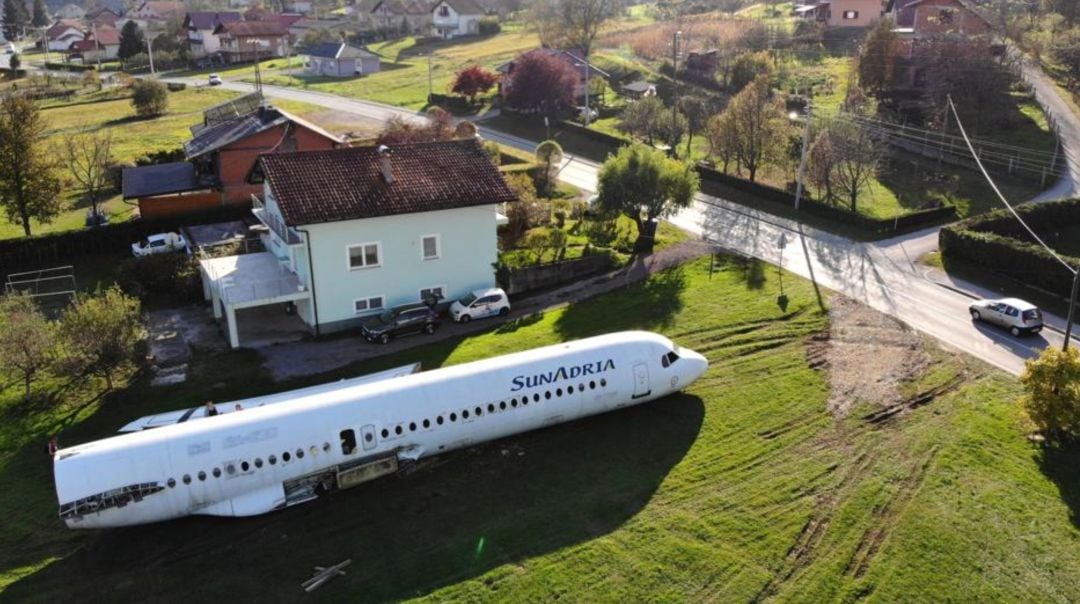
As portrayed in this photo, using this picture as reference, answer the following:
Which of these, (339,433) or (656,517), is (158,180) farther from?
(656,517)

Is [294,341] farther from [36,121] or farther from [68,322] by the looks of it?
[36,121]

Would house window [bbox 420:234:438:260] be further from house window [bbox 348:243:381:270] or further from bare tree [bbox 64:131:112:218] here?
bare tree [bbox 64:131:112:218]

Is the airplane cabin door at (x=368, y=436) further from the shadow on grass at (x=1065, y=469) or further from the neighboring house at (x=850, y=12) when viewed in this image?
the neighboring house at (x=850, y=12)

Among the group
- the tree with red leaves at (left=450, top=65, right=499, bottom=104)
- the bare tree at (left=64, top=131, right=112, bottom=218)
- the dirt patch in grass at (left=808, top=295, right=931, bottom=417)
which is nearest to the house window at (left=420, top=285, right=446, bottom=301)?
the dirt patch in grass at (left=808, top=295, right=931, bottom=417)

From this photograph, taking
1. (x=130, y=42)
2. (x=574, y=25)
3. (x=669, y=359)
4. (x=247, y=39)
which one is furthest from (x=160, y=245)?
(x=130, y=42)

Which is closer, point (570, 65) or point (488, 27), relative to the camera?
point (570, 65)

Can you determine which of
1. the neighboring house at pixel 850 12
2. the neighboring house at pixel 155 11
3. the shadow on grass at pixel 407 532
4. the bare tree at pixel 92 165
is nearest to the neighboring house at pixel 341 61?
the bare tree at pixel 92 165

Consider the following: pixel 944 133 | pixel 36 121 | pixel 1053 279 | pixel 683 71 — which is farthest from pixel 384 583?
pixel 683 71
